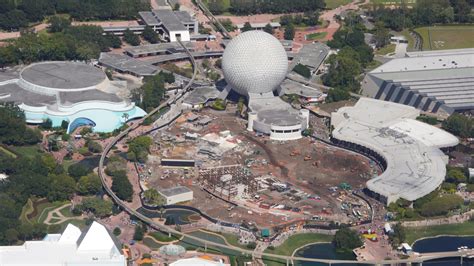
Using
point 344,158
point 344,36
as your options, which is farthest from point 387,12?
point 344,158

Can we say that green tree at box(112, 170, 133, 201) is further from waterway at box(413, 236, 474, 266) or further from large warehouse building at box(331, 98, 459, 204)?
waterway at box(413, 236, 474, 266)

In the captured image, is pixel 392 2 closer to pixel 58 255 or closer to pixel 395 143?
pixel 395 143

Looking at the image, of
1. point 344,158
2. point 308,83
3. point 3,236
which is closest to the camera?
point 3,236

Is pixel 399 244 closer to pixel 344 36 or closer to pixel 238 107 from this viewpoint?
pixel 238 107

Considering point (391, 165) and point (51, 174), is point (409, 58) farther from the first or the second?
point (51, 174)

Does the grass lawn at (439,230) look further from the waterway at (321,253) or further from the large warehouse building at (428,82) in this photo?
the large warehouse building at (428,82)

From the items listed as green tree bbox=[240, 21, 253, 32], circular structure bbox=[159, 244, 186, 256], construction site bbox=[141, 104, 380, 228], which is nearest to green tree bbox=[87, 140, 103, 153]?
construction site bbox=[141, 104, 380, 228]

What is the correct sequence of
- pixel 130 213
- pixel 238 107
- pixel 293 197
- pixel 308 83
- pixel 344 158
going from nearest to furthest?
pixel 130 213 → pixel 293 197 → pixel 344 158 → pixel 238 107 → pixel 308 83

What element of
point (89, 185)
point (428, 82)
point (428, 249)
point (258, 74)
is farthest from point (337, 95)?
point (89, 185)

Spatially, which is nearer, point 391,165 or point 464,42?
point 391,165
